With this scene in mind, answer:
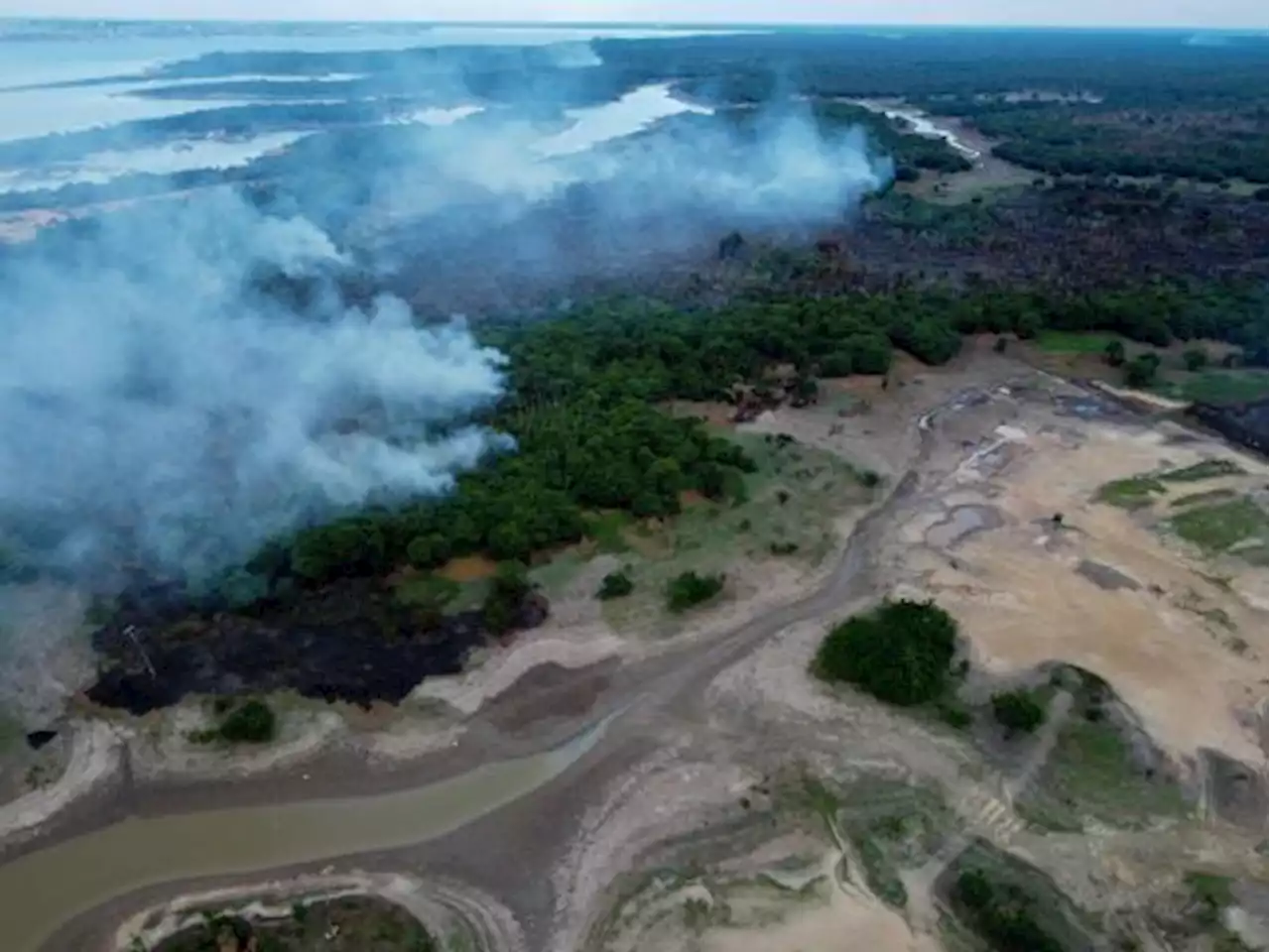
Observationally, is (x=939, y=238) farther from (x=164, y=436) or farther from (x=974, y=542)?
(x=164, y=436)

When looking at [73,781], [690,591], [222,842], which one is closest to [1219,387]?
[690,591]

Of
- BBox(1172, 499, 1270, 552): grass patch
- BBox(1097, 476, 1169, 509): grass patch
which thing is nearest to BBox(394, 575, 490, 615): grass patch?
BBox(1097, 476, 1169, 509): grass patch

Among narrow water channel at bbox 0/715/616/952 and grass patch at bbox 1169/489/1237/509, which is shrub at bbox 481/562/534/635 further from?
grass patch at bbox 1169/489/1237/509

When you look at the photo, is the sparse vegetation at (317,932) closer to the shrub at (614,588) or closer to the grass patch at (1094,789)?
the shrub at (614,588)

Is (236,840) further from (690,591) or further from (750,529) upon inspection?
(750,529)

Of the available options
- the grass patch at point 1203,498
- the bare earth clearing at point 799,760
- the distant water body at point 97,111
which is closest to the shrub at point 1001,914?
the bare earth clearing at point 799,760

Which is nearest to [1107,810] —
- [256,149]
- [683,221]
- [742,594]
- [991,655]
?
[991,655]
